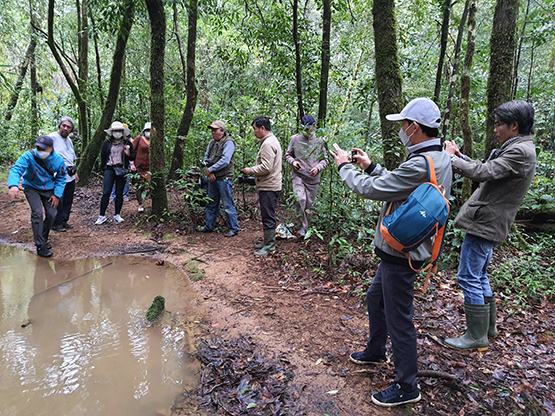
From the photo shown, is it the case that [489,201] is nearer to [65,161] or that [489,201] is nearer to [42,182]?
[42,182]

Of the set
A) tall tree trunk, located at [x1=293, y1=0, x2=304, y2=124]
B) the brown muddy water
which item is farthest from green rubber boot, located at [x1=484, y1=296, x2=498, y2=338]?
tall tree trunk, located at [x1=293, y1=0, x2=304, y2=124]

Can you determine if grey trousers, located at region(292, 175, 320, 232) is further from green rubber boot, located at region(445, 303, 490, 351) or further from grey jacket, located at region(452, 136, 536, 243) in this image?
green rubber boot, located at region(445, 303, 490, 351)

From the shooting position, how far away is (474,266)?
3551 mm

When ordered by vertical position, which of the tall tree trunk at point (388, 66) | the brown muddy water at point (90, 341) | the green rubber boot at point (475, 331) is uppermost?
the tall tree trunk at point (388, 66)

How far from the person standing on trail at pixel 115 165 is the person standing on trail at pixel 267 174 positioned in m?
3.05

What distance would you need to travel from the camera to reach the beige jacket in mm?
6020

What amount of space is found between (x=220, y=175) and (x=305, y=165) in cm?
153

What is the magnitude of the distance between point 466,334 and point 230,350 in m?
2.20

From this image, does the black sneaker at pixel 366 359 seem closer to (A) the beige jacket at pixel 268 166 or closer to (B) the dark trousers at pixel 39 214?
(A) the beige jacket at pixel 268 166

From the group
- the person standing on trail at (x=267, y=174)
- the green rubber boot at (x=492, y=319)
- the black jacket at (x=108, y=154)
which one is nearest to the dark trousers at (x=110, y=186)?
the black jacket at (x=108, y=154)

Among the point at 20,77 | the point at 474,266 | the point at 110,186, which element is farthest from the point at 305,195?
the point at 20,77

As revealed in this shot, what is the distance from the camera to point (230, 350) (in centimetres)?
373

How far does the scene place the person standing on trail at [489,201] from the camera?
3289mm

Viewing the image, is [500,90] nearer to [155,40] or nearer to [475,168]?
[475,168]
